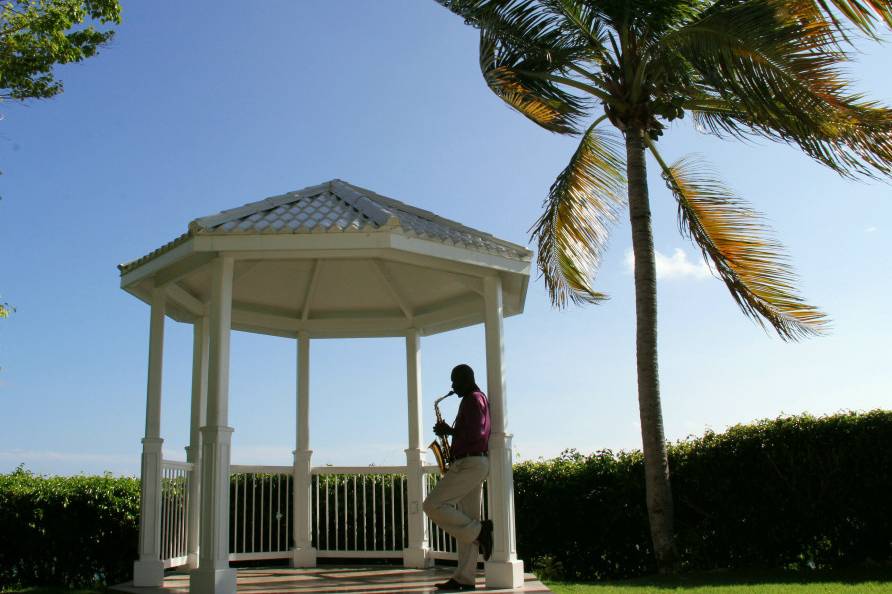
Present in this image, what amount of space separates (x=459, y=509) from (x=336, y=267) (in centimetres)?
349

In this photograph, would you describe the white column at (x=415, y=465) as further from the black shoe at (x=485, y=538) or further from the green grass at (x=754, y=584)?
the black shoe at (x=485, y=538)

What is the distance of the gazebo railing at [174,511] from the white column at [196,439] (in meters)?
0.05

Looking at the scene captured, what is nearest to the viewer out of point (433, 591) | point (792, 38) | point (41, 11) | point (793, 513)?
point (433, 591)

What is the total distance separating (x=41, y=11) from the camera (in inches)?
491

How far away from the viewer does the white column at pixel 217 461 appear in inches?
264

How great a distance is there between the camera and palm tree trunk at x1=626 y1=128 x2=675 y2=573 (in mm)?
9500

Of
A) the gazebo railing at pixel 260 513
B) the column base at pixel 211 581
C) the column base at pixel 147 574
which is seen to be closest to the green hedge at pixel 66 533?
the gazebo railing at pixel 260 513

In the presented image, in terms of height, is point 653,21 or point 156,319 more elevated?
point 653,21

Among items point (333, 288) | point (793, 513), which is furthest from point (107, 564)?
point (793, 513)

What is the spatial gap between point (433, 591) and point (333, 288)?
4168 mm

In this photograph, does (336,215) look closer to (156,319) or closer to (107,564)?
(156,319)

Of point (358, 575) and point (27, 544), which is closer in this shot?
point (358, 575)

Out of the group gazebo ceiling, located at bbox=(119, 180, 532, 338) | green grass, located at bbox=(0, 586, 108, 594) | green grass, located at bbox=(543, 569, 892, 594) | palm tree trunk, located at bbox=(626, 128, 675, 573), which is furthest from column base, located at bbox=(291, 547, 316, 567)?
palm tree trunk, located at bbox=(626, 128, 675, 573)

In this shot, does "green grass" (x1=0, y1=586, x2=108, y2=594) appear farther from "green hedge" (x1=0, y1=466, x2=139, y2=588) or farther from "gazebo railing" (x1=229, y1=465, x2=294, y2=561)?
"gazebo railing" (x1=229, y1=465, x2=294, y2=561)
